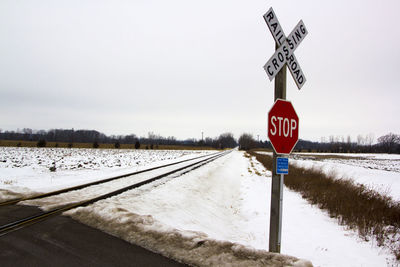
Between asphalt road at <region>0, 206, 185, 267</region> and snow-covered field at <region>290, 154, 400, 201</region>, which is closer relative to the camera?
asphalt road at <region>0, 206, 185, 267</region>

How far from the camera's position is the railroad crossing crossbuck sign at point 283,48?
3.91 m

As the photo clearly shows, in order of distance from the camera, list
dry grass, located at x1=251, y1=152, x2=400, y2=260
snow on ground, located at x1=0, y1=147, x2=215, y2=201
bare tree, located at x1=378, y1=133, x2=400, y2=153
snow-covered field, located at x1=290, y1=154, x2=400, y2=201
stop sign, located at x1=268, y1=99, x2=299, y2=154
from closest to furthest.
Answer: stop sign, located at x1=268, y1=99, x2=299, y2=154 < dry grass, located at x1=251, y1=152, x2=400, y2=260 < snow on ground, located at x1=0, y1=147, x2=215, y2=201 < snow-covered field, located at x1=290, y1=154, x2=400, y2=201 < bare tree, located at x1=378, y1=133, x2=400, y2=153

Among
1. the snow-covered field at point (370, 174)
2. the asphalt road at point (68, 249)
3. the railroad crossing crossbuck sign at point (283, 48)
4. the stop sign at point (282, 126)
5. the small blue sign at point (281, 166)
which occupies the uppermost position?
the railroad crossing crossbuck sign at point (283, 48)

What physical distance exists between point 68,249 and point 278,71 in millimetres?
4667

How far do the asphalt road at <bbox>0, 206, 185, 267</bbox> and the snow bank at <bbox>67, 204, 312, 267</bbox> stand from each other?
0.22 meters

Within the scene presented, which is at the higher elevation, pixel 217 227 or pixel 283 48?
pixel 283 48

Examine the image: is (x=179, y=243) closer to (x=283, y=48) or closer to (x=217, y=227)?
(x=217, y=227)

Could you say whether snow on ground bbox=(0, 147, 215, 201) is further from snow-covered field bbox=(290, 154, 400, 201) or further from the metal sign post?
snow-covered field bbox=(290, 154, 400, 201)

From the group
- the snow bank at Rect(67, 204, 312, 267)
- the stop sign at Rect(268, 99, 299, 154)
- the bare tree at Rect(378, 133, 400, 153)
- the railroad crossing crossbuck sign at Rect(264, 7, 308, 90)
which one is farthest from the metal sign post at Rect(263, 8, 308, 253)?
the bare tree at Rect(378, 133, 400, 153)

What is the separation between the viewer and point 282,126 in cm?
393

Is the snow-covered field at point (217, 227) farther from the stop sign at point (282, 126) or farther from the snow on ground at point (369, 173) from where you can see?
the snow on ground at point (369, 173)

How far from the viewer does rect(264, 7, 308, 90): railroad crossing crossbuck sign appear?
391cm

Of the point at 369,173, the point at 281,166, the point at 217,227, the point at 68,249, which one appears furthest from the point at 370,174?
the point at 68,249

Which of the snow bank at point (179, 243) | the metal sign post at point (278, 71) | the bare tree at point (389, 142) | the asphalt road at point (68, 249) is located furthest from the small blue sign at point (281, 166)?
the bare tree at point (389, 142)
